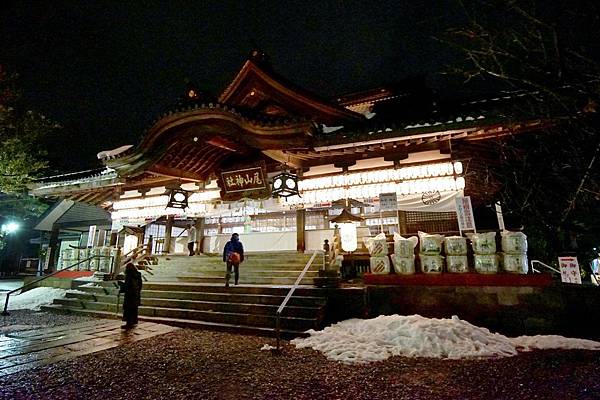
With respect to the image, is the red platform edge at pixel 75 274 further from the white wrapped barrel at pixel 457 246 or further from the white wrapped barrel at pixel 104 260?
the white wrapped barrel at pixel 457 246

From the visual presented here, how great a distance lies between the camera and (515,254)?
8195 mm

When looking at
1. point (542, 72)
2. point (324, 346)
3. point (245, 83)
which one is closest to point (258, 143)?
point (324, 346)

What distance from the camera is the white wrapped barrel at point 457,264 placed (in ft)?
28.4

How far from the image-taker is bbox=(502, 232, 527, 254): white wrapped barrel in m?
8.19

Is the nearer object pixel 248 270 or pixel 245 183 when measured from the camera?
pixel 245 183

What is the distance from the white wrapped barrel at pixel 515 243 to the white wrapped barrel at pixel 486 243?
0.33m

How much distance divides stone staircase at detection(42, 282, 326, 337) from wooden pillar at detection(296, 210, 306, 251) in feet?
24.4

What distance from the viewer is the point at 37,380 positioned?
5.10 metres

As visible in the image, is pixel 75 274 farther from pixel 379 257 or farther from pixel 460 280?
pixel 460 280

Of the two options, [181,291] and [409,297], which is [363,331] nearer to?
[409,297]

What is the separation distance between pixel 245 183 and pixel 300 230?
7.22 meters

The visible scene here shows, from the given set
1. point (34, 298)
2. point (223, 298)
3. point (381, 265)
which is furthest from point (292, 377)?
point (34, 298)

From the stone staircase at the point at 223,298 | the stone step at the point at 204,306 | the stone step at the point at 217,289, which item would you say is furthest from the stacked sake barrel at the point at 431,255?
the stone step at the point at 204,306

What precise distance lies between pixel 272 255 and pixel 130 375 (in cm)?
988
